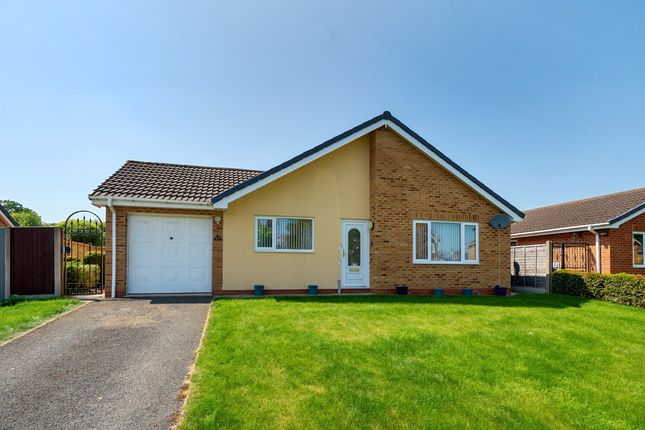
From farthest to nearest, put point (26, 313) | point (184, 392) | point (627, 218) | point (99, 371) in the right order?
point (627, 218), point (26, 313), point (99, 371), point (184, 392)

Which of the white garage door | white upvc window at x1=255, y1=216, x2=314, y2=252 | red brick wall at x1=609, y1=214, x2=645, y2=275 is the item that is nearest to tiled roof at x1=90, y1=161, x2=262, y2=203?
the white garage door

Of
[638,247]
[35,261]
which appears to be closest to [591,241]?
[638,247]

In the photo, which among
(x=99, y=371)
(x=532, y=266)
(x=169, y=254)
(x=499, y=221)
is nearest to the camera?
(x=99, y=371)

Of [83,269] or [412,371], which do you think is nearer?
[412,371]

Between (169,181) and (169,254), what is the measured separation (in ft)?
9.04

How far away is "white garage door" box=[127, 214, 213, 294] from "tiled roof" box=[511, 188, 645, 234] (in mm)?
16967

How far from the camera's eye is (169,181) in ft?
41.4

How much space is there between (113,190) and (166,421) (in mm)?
9078

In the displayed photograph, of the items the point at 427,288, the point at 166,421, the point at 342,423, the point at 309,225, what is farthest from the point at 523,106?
the point at 166,421

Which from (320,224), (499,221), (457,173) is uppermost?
(457,173)

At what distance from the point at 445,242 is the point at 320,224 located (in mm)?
4667

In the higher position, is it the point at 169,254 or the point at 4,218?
the point at 4,218

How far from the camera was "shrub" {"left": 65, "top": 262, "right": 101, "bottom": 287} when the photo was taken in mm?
11555

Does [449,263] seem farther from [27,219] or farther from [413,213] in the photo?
[27,219]
